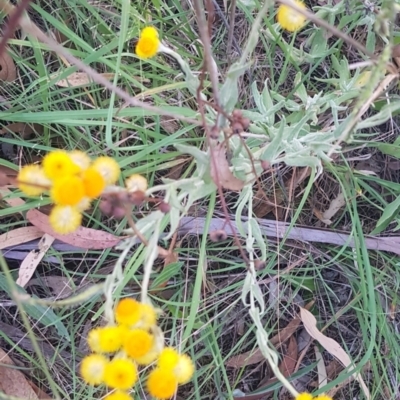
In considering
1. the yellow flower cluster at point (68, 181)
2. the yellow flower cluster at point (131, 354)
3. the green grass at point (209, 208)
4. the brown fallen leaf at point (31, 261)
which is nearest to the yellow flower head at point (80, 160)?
the yellow flower cluster at point (68, 181)

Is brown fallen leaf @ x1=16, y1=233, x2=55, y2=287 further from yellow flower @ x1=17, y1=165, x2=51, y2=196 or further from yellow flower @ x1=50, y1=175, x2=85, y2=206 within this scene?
yellow flower @ x1=50, y1=175, x2=85, y2=206

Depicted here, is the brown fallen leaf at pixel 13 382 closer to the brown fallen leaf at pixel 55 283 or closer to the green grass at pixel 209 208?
the green grass at pixel 209 208

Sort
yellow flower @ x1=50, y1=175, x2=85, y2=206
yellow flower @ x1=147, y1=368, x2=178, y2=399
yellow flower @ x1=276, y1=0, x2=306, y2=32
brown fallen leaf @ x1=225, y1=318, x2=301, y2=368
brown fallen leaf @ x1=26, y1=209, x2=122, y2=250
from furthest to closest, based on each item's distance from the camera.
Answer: brown fallen leaf @ x1=225, y1=318, x2=301, y2=368
brown fallen leaf @ x1=26, y1=209, x2=122, y2=250
yellow flower @ x1=276, y1=0, x2=306, y2=32
yellow flower @ x1=147, y1=368, x2=178, y2=399
yellow flower @ x1=50, y1=175, x2=85, y2=206

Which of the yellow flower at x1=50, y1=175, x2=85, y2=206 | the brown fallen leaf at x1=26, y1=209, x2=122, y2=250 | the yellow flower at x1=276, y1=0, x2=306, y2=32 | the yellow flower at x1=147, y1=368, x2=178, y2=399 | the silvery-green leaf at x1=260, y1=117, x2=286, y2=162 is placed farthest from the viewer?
the brown fallen leaf at x1=26, y1=209, x2=122, y2=250

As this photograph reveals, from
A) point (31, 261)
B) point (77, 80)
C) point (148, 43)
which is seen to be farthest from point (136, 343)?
point (77, 80)

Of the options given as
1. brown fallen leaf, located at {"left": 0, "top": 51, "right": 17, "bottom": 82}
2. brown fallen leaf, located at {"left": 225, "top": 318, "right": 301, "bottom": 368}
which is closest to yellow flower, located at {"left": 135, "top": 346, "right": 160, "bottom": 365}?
brown fallen leaf, located at {"left": 225, "top": 318, "right": 301, "bottom": 368}

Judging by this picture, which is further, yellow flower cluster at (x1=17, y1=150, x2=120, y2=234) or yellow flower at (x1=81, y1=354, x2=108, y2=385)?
yellow flower at (x1=81, y1=354, x2=108, y2=385)

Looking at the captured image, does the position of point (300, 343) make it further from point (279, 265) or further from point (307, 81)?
point (307, 81)
